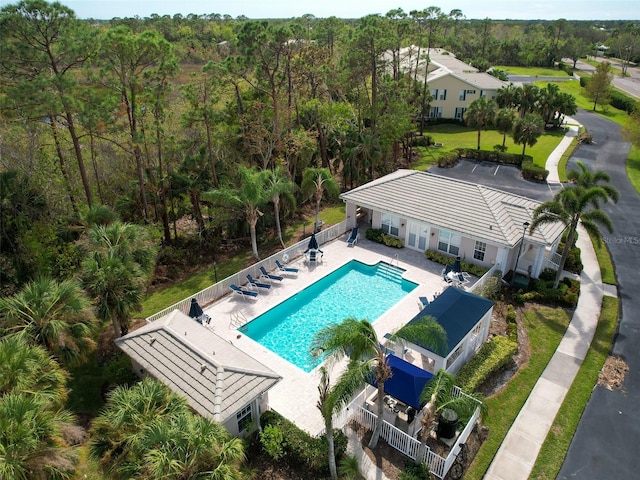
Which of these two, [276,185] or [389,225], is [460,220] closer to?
[389,225]

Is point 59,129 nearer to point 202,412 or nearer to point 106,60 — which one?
point 106,60

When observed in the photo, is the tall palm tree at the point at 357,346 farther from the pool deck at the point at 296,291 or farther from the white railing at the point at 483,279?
the white railing at the point at 483,279

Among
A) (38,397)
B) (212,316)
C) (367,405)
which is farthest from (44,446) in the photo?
(212,316)

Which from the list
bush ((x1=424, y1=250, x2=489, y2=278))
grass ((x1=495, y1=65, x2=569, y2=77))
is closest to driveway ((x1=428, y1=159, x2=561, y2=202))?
bush ((x1=424, y1=250, x2=489, y2=278))

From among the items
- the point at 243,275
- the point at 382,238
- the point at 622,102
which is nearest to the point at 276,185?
the point at 243,275

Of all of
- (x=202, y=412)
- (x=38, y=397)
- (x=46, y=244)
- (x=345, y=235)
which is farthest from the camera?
(x=345, y=235)

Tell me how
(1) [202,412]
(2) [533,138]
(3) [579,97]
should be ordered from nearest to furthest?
(1) [202,412] → (2) [533,138] → (3) [579,97]
